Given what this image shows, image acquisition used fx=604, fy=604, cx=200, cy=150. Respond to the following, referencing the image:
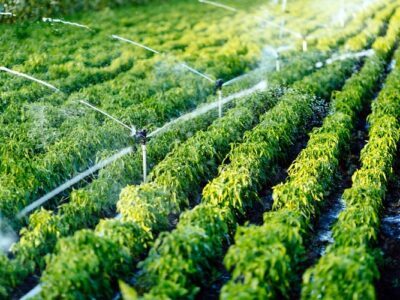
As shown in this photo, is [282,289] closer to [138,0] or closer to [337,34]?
[337,34]

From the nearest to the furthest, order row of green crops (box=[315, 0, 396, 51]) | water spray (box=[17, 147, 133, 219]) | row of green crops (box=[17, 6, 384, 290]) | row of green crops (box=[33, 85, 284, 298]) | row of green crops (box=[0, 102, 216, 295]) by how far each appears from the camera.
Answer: row of green crops (box=[33, 85, 284, 298]) < row of green crops (box=[0, 102, 216, 295]) < row of green crops (box=[17, 6, 384, 290]) < water spray (box=[17, 147, 133, 219]) < row of green crops (box=[315, 0, 396, 51])

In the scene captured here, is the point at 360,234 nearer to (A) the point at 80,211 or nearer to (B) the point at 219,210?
(B) the point at 219,210

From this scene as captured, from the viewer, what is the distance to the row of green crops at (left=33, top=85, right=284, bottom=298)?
6422mm

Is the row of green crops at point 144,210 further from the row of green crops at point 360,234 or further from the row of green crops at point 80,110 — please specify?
the row of green crops at point 360,234

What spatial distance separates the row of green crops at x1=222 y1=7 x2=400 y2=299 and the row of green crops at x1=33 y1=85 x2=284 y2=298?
4.07ft

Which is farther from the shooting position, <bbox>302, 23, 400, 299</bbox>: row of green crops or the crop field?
the crop field

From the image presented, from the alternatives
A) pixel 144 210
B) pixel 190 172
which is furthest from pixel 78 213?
pixel 190 172

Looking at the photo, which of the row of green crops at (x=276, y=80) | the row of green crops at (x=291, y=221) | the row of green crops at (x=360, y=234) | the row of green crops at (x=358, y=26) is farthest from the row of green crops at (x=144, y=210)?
the row of green crops at (x=358, y=26)

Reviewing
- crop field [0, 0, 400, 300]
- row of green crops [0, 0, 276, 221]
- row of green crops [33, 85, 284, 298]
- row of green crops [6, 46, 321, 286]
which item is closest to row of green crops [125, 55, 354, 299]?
crop field [0, 0, 400, 300]

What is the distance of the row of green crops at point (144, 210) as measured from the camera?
642 cm

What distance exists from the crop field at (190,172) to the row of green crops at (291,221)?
0.02 m

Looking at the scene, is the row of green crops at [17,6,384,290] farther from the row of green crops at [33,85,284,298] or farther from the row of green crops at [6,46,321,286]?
the row of green crops at [33,85,284,298]

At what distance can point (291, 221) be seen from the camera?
7.34 m

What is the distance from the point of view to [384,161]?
9852 mm
